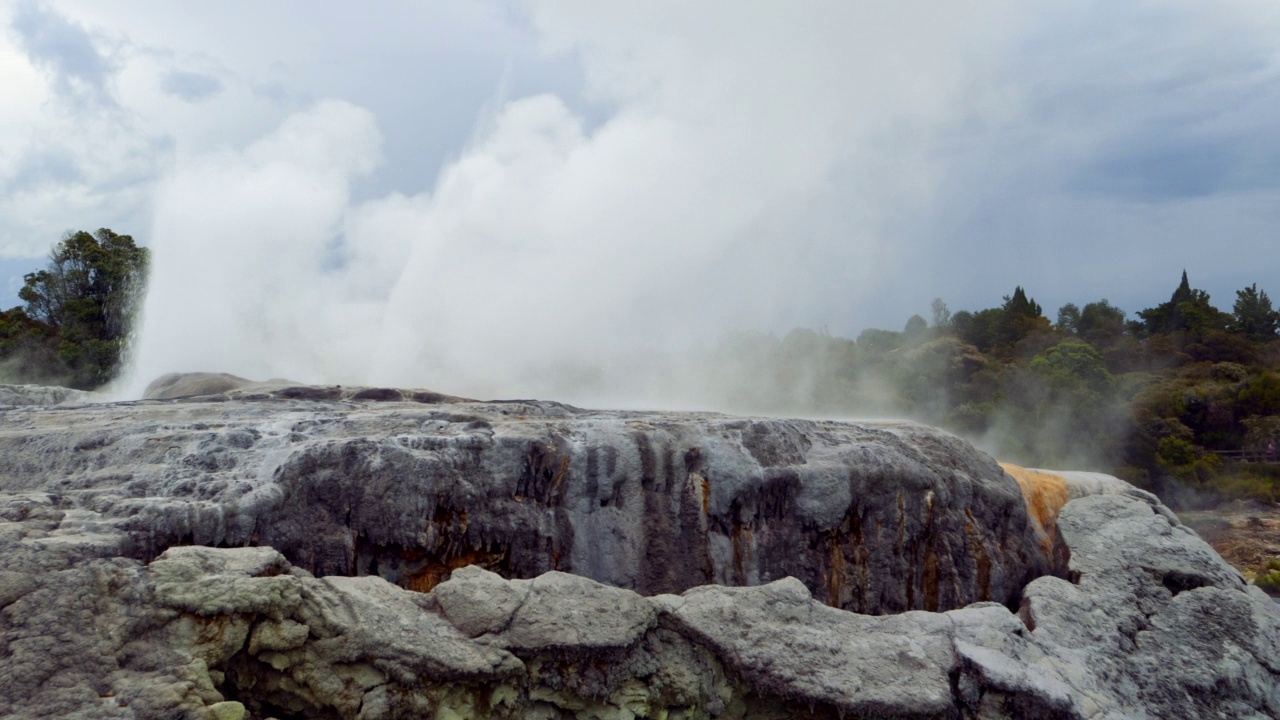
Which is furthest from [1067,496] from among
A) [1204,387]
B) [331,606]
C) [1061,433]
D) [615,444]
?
[1204,387]

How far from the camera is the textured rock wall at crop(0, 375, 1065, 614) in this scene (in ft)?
20.7

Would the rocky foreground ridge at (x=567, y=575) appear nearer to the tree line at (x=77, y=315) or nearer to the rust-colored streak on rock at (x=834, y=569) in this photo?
the rust-colored streak on rock at (x=834, y=569)

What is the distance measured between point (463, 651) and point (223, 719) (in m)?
1.27

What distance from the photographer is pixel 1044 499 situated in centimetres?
956

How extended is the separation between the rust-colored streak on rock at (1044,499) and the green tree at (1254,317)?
36340 millimetres

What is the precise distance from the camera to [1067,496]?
987 centimetres

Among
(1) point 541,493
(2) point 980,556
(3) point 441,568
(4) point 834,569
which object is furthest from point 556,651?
(2) point 980,556

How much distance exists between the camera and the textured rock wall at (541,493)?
6.30 metres

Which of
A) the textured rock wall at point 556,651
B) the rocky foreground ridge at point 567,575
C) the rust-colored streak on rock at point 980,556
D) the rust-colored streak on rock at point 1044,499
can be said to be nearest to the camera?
the textured rock wall at point 556,651

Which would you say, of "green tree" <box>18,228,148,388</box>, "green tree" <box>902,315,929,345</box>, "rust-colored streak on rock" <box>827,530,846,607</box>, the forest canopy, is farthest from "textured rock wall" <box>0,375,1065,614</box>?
"green tree" <box>902,315,929,345</box>

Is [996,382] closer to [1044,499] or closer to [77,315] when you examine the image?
[1044,499]

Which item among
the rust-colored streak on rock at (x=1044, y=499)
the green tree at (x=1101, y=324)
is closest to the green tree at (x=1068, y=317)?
the green tree at (x=1101, y=324)

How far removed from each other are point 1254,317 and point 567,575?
1796 inches

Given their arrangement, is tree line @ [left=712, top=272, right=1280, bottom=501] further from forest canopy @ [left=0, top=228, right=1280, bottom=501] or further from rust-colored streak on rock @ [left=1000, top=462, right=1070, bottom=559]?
rust-colored streak on rock @ [left=1000, top=462, right=1070, bottom=559]
